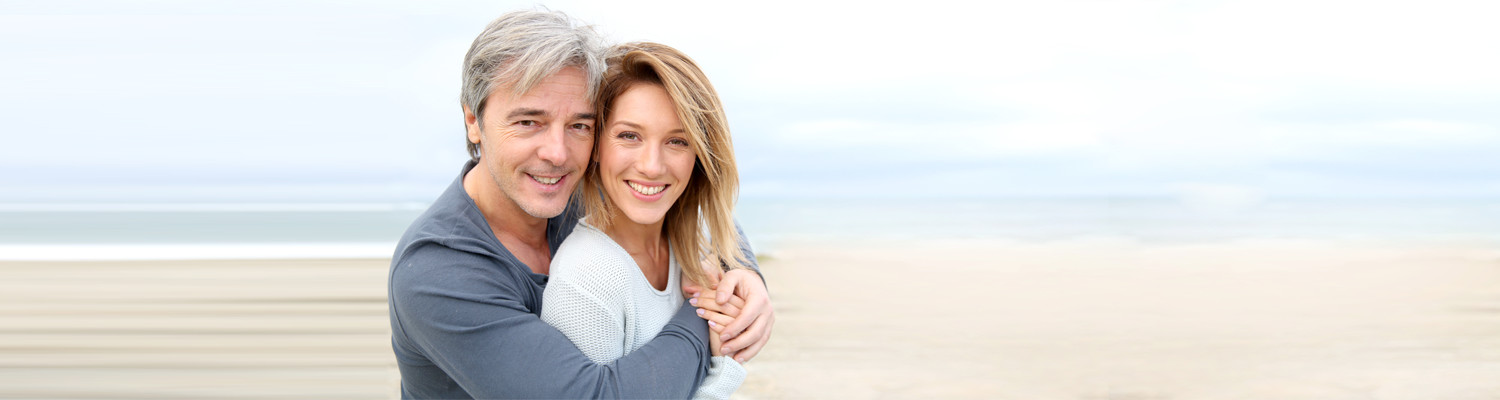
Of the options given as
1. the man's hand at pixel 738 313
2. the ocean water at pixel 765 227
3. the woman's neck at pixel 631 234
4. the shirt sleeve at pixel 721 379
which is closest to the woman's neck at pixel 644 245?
the woman's neck at pixel 631 234

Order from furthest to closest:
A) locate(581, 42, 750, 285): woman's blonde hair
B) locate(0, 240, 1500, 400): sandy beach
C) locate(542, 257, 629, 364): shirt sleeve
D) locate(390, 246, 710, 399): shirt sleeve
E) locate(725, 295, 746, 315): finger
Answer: locate(0, 240, 1500, 400): sandy beach, locate(725, 295, 746, 315): finger, locate(581, 42, 750, 285): woman's blonde hair, locate(542, 257, 629, 364): shirt sleeve, locate(390, 246, 710, 399): shirt sleeve

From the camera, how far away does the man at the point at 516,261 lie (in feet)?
6.65

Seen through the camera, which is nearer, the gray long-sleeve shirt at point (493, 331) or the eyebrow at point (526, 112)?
the gray long-sleeve shirt at point (493, 331)

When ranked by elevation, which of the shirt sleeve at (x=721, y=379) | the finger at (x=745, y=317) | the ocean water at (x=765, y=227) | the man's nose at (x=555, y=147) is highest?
the man's nose at (x=555, y=147)

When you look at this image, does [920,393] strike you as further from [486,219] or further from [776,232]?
[776,232]

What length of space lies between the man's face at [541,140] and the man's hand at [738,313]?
0.51 metres

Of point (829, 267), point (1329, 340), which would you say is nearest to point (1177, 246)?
point (829, 267)

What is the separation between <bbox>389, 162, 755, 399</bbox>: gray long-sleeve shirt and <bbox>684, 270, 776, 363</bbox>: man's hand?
0.07 meters

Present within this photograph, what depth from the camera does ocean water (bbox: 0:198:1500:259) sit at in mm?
13055

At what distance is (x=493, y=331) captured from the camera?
203 centimetres

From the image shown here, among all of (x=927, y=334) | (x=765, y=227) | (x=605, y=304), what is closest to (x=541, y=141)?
(x=605, y=304)

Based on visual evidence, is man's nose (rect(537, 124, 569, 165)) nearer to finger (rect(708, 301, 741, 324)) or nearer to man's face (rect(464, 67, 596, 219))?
man's face (rect(464, 67, 596, 219))

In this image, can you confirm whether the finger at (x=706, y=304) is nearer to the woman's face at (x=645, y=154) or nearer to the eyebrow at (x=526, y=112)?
the woman's face at (x=645, y=154)

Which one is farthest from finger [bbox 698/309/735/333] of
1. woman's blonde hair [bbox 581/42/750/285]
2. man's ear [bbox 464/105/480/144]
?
man's ear [bbox 464/105/480/144]
